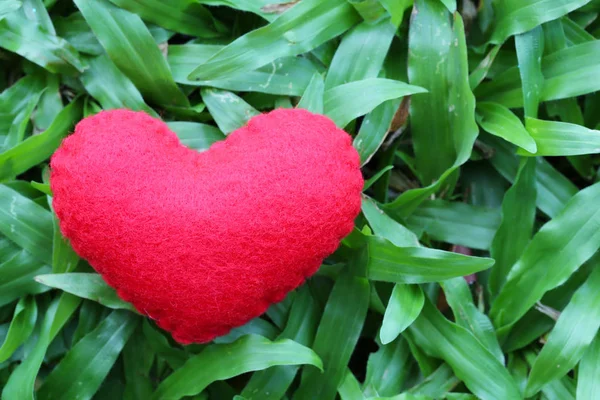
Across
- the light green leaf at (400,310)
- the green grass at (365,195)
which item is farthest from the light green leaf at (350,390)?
the light green leaf at (400,310)

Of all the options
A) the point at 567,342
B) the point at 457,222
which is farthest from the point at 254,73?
the point at 567,342

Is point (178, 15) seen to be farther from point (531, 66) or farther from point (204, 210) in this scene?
point (531, 66)

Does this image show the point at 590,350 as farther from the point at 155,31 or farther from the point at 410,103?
the point at 155,31

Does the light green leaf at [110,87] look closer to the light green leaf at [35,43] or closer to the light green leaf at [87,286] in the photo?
the light green leaf at [35,43]

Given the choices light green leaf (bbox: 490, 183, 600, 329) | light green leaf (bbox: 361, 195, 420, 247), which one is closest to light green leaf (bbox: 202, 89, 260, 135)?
light green leaf (bbox: 361, 195, 420, 247)

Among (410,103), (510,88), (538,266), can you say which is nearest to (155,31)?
(410,103)

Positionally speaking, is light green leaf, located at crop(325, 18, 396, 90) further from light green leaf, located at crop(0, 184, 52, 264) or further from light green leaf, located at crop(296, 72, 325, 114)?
light green leaf, located at crop(0, 184, 52, 264)

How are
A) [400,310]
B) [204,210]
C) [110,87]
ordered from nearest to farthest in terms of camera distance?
[204,210]
[400,310]
[110,87]
